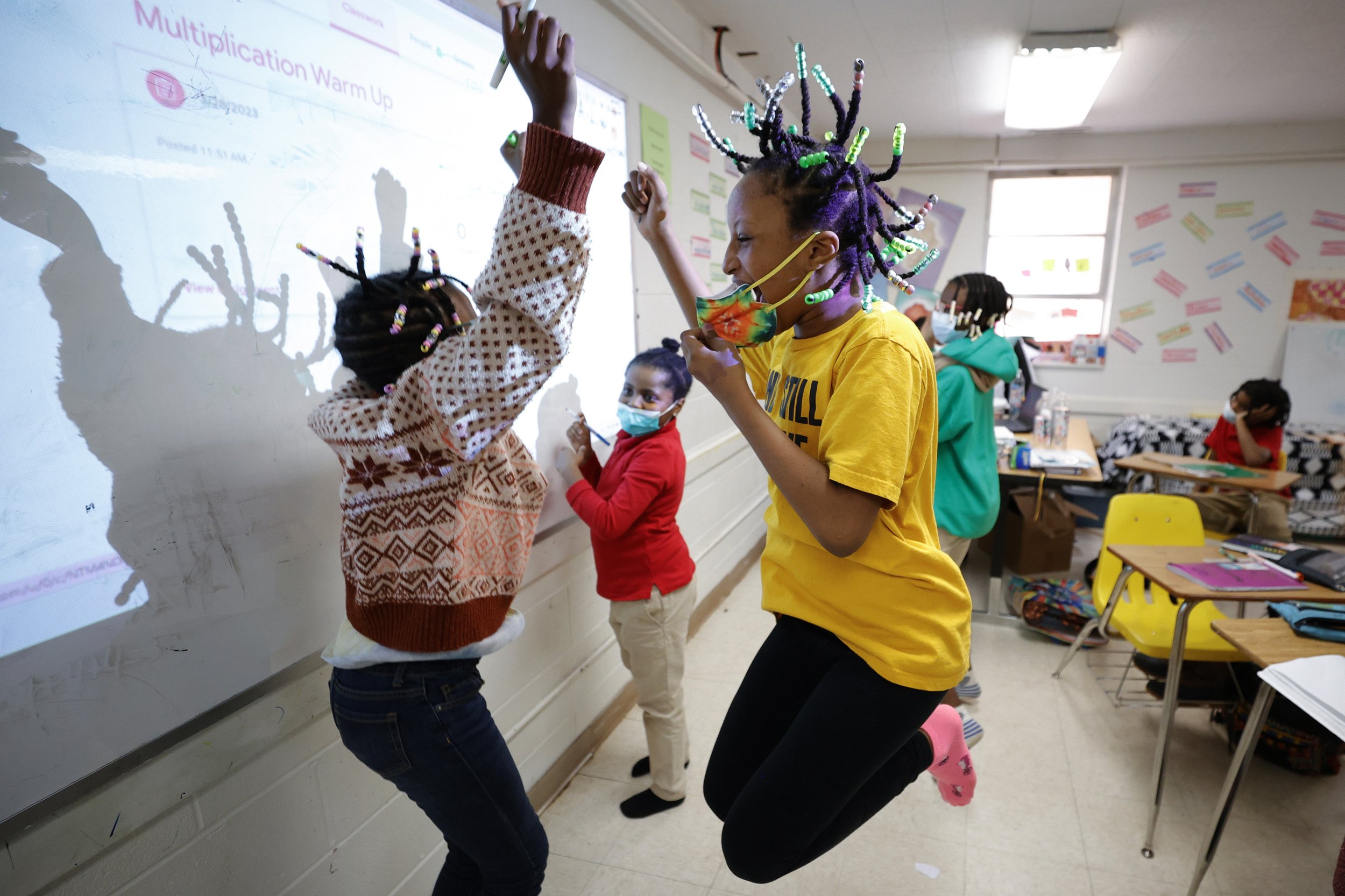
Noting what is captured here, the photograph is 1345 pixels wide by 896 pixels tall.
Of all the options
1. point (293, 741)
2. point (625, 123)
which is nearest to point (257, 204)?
point (293, 741)

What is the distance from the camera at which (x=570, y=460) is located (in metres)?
1.90

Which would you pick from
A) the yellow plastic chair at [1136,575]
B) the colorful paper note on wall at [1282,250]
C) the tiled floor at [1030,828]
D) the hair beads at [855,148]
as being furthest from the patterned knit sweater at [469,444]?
the colorful paper note on wall at [1282,250]

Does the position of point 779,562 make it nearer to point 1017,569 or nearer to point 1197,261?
point 1017,569

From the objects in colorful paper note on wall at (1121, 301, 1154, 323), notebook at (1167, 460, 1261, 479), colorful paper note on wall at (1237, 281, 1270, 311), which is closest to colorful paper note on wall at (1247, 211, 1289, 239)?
colorful paper note on wall at (1237, 281, 1270, 311)

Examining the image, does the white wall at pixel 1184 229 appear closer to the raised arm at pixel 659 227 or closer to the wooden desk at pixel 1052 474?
the wooden desk at pixel 1052 474

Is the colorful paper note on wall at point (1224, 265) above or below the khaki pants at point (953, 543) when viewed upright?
above

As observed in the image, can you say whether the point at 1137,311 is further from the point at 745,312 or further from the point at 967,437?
the point at 745,312

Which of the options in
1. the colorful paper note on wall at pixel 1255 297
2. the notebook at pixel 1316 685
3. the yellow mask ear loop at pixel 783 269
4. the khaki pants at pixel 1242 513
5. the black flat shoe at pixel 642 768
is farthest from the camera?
the colorful paper note on wall at pixel 1255 297

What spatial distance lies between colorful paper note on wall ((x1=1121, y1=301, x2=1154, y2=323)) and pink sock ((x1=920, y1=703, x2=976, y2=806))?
18.1 ft

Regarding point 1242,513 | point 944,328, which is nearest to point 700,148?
point 944,328

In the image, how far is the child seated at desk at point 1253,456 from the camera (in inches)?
138

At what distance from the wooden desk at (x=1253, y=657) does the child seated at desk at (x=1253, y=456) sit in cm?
236

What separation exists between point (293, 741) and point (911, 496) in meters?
1.21

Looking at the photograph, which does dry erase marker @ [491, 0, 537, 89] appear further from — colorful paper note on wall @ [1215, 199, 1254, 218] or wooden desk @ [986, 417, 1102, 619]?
colorful paper note on wall @ [1215, 199, 1254, 218]
